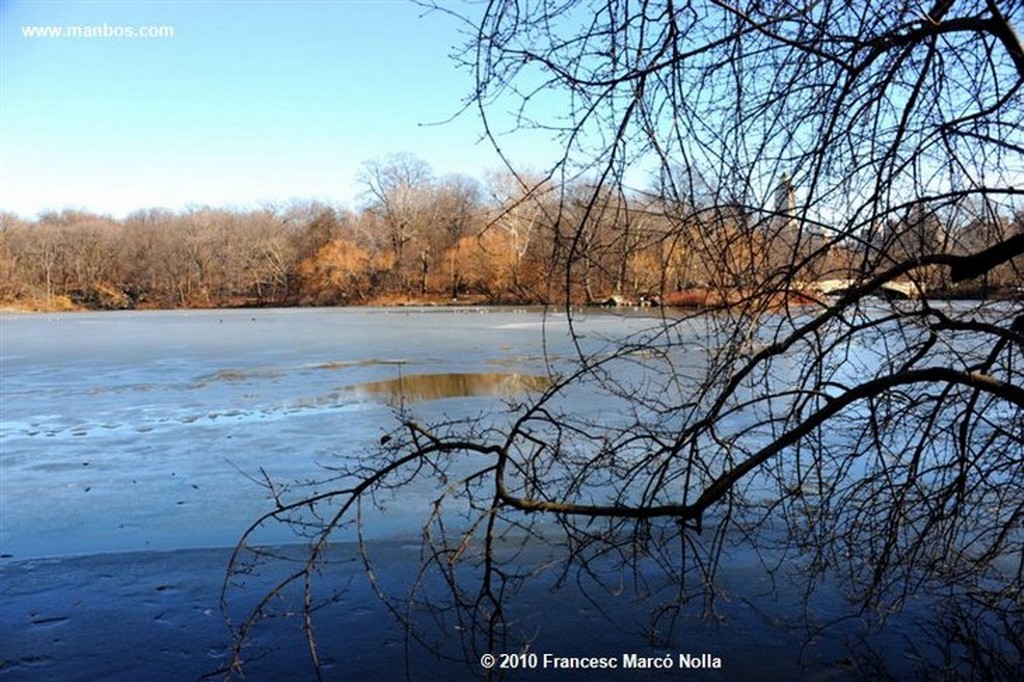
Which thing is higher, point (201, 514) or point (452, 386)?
point (452, 386)

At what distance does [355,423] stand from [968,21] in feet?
30.1

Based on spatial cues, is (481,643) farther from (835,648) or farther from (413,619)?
(835,648)

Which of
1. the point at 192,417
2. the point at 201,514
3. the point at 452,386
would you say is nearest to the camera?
the point at 201,514

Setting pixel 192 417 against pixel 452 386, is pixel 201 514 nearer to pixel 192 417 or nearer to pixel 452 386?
pixel 192 417

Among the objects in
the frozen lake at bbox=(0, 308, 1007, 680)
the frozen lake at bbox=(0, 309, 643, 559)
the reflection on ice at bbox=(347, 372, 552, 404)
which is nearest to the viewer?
the frozen lake at bbox=(0, 308, 1007, 680)

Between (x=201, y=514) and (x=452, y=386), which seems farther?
(x=452, y=386)

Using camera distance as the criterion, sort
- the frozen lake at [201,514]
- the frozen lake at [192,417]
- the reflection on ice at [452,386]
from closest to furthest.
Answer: the frozen lake at [201,514]
the frozen lake at [192,417]
the reflection on ice at [452,386]

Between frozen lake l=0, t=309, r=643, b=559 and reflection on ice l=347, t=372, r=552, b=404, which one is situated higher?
reflection on ice l=347, t=372, r=552, b=404

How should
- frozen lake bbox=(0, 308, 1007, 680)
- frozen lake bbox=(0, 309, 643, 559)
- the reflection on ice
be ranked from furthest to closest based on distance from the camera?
the reflection on ice
frozen lake bbox=(0, 309, 643, 559)
frozen lake bbox=(0, 308, 1007, 680)

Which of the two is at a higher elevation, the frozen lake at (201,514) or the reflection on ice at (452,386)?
the reflection on ice at (452,386)

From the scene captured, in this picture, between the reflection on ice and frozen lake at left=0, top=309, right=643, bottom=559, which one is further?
the reflection on ice

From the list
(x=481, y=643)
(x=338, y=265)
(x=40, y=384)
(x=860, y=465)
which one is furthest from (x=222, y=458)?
(x=338, y=265)

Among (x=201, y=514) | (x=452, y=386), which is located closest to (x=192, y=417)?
(x=452, y=386)

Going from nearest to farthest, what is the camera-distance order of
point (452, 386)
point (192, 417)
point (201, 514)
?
point (201, 514), point (192, 417), point (452, 386)
